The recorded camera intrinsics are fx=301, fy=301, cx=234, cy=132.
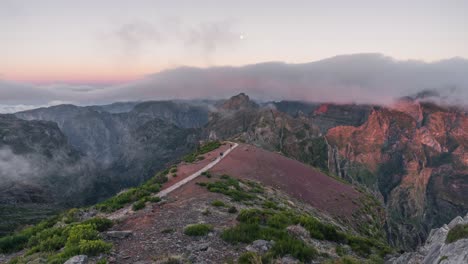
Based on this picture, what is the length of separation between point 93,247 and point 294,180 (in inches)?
1553

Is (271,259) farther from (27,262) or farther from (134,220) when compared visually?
(27,262)

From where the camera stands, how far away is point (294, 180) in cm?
4903

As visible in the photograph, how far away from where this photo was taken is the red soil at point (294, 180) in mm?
41875

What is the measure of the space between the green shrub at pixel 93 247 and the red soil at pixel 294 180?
92.5 ft

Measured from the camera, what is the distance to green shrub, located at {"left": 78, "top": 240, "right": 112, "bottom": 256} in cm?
1289

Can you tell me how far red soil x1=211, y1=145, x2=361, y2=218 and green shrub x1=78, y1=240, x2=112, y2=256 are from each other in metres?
28.2

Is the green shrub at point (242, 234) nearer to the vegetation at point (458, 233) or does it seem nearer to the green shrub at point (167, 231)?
the green shrub at point (167, 231)

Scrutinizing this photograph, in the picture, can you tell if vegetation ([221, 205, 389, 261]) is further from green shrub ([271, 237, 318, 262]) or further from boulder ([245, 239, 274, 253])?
boulder ([245, 239, 274, 253])

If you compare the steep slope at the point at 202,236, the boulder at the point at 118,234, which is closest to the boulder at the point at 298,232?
the steep slope at the point at 202,236

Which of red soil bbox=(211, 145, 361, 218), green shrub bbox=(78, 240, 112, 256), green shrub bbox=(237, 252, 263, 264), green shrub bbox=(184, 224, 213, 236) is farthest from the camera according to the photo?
red soil bbox=(211, 145, 361, 218)

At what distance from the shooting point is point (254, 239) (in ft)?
47.8

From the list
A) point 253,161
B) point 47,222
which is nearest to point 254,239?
point 47,222

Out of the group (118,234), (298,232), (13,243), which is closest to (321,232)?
(298,232)

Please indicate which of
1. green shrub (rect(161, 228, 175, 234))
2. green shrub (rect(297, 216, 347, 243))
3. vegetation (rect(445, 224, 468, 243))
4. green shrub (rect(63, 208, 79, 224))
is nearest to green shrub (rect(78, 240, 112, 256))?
green shrub (rect(161, 228, 175, 234))
